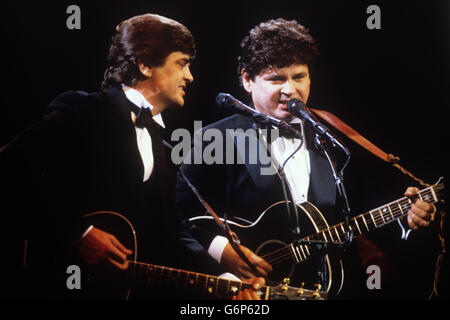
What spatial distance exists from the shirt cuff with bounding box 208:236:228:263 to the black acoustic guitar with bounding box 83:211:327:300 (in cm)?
18

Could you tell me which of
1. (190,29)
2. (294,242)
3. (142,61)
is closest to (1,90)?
(142,61)

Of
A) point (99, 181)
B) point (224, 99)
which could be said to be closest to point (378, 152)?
point (224, 99)

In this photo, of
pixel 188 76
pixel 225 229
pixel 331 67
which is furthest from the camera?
pixel 331 67

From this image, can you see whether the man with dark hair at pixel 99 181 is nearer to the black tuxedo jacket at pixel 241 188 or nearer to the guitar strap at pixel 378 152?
the black tuxedo jacket at pixel 241 188

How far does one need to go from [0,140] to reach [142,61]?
1051 millimetres

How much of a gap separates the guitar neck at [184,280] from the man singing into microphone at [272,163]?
140mm

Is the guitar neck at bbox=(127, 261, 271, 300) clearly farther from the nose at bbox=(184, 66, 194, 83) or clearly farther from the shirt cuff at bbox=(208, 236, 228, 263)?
the nose at bbox=(184, 66, 194, 83)

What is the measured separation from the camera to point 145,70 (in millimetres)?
2850

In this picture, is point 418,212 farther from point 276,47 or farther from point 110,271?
point 110,271

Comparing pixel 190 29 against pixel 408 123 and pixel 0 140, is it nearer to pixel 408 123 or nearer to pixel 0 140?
pixel 0 140

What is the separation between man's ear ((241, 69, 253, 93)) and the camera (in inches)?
119

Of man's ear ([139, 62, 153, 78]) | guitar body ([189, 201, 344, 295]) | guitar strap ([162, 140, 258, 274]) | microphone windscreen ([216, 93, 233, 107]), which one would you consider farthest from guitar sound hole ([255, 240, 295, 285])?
man's ear ([139, 62, 153, 78])

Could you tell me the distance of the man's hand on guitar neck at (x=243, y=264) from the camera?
104 inches

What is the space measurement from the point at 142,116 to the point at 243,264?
45.0 inches
